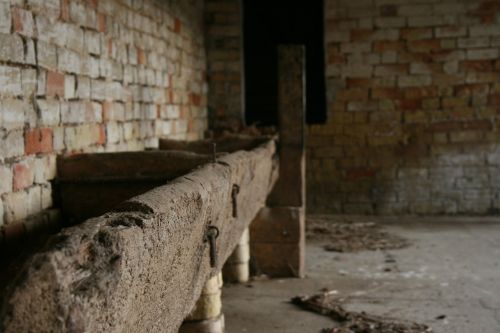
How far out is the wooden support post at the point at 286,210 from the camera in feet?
15.7

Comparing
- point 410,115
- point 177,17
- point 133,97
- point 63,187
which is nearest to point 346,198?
point 410,115

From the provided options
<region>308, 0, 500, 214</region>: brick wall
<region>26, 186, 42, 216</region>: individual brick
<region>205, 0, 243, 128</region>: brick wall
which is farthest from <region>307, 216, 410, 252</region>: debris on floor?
<region>26, 186, 42, 216</region>: individual brick

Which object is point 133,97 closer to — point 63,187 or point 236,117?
point 63,187

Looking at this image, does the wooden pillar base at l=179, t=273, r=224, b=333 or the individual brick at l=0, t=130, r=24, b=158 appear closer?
the individual brick at l=0, t=130, r=24, b=158

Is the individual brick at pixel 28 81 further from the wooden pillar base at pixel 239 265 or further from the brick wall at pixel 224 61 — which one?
the brick wall at pixel 224 61

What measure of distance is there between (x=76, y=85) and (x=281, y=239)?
6.89 feet

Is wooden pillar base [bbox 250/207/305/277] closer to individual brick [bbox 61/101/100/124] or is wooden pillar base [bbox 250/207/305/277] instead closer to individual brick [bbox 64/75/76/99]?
individual brick [bbox 61/101/100/124]

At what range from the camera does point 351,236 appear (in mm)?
6328

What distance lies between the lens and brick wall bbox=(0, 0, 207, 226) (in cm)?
271

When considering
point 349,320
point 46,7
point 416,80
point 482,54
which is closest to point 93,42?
point 46,7

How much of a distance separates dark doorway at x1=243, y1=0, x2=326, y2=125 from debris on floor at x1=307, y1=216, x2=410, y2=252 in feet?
4.53

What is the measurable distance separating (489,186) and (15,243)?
6.18 m

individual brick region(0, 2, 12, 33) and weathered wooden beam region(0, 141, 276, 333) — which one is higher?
individual brick region(0, 2, 12, 33)

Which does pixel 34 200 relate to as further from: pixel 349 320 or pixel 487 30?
pixel 487 30
